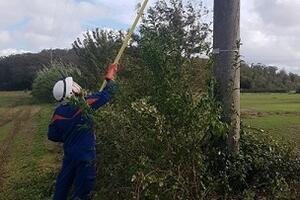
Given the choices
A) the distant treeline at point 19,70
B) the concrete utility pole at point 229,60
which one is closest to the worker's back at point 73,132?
the concrete utility pole at point 229,60

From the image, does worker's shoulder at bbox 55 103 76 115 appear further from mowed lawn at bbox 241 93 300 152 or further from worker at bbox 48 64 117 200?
mowed lawn at bbox 241 93 300 152

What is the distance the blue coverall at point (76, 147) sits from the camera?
7.16 m

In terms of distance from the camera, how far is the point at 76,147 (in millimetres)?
7383

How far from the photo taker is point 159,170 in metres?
5.34

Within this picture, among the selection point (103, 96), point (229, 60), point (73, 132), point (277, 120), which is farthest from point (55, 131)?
point (277, 120)

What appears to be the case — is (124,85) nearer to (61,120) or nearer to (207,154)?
(61,120)

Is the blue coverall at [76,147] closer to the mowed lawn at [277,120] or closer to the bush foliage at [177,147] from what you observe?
the bush foliage at [177,147]

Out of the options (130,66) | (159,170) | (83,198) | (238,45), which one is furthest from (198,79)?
(130,66)

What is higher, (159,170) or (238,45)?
(238,45)

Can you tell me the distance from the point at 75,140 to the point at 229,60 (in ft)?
7.20

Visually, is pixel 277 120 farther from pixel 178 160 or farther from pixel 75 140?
pixel 178 160

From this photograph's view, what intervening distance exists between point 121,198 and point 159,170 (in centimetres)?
67

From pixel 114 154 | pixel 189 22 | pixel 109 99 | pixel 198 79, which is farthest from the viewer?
pixel 189 22

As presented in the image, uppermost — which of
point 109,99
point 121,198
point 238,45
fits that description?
point 238,45
